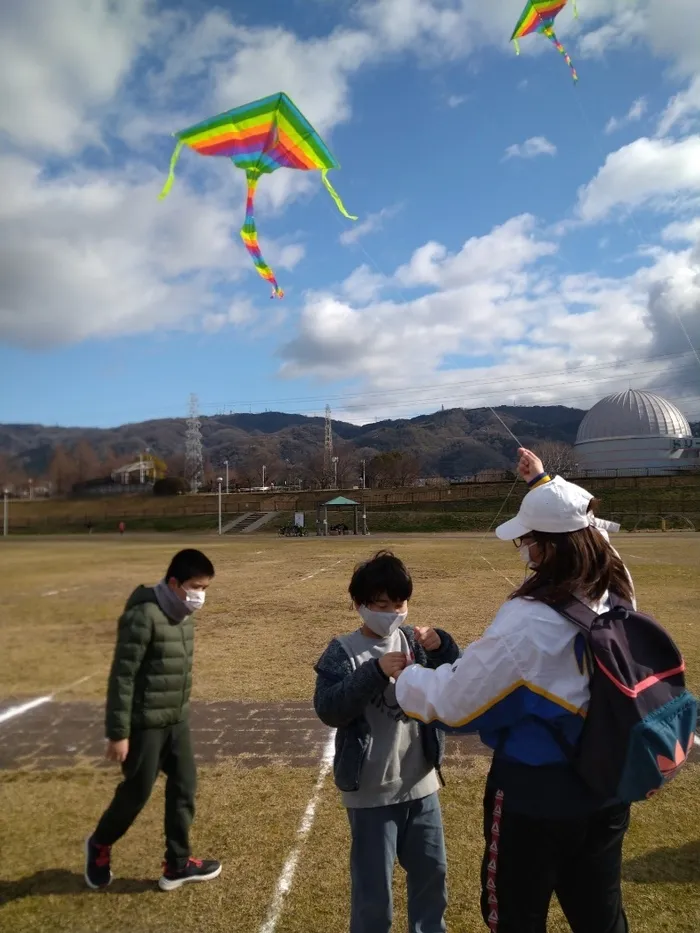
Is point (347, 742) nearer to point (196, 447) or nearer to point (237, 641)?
point (237, 641)

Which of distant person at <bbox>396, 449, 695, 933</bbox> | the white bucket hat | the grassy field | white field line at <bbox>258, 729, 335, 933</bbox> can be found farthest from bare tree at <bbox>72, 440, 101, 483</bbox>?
the white bucket hat

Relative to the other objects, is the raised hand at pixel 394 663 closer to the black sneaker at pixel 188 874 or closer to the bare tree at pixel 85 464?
the black sneaker at pixel 188 874

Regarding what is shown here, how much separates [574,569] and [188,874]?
2684 millimetres

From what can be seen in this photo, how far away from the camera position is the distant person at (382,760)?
2342mm

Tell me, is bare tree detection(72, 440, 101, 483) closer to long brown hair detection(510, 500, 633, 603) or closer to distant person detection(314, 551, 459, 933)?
distant person detection(314, 551, 459, 933)

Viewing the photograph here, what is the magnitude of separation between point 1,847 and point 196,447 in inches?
4400

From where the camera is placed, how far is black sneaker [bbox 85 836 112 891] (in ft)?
10.8

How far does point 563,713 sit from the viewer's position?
5.74 ft

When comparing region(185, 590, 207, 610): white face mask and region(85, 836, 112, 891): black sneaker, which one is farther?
region(185, 590, 207, 610): white face mask

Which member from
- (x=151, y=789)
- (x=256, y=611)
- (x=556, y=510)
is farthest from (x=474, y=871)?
(x=256, y=611)

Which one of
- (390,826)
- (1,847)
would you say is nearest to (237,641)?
(1,847)

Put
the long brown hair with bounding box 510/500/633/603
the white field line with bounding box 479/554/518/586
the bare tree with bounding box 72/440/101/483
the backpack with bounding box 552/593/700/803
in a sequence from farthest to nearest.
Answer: the bare tree with bounding box 72/440/101/483 < the white field line with bounding box 479/554/518/586 < the long brown hair with bounding box 510/500/633/603 < the backpack with bounding box 552/593/700/803

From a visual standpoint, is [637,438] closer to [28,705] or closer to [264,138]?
[264,138]

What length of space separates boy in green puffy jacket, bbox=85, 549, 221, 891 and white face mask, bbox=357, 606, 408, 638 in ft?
→ 3.46
